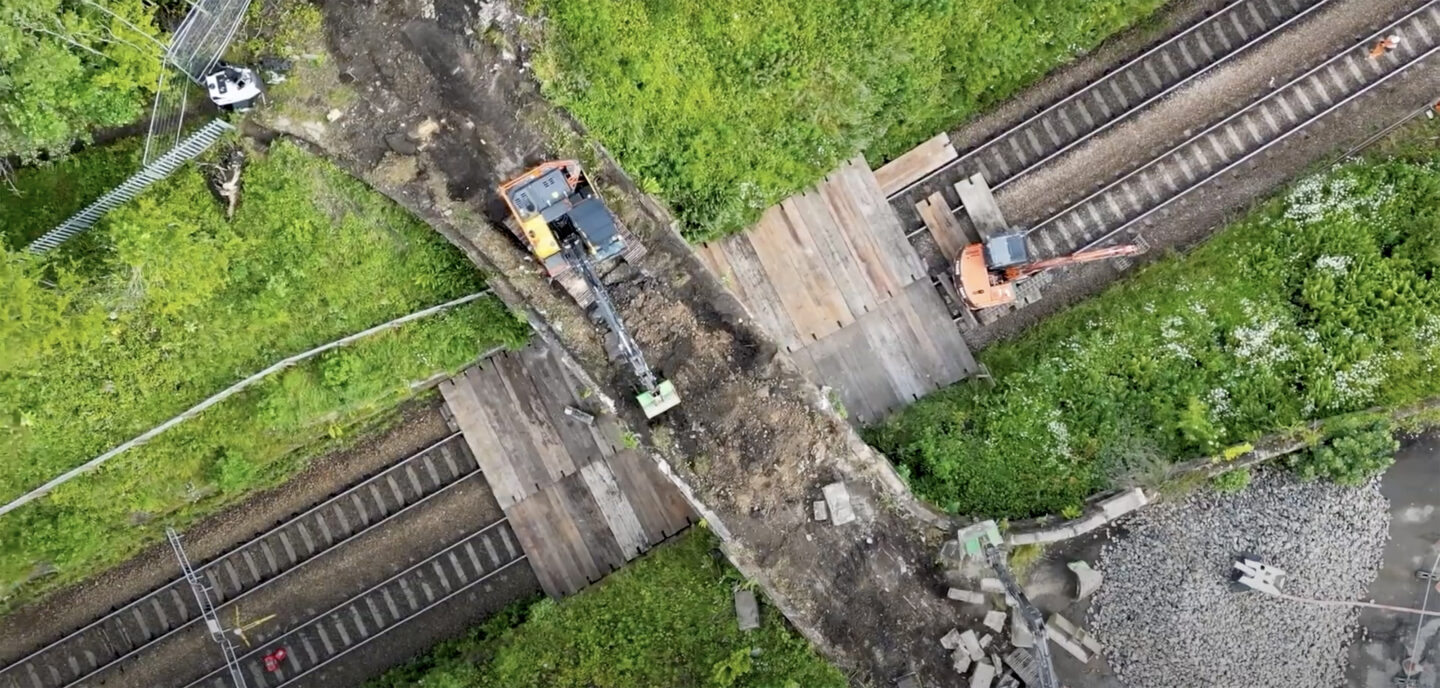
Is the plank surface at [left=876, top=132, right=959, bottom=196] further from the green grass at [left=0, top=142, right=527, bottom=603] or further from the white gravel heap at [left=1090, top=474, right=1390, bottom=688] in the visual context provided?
the green grass at [left=0, top=142, right=527, bottom=603]

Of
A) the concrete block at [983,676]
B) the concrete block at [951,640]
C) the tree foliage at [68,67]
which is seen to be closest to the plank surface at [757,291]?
the concrete block at [951,640]

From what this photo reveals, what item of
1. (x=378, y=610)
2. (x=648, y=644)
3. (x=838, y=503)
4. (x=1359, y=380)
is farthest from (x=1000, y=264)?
(x=378, y=610)

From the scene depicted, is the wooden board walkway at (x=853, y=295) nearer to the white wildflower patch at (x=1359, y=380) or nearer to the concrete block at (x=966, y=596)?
the concrete block at (x=966, y=596)

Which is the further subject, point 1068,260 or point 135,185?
point 1068,260

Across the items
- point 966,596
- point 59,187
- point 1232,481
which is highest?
point 59,187

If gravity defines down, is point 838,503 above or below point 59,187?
below

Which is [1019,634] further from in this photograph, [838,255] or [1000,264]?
[838,255]

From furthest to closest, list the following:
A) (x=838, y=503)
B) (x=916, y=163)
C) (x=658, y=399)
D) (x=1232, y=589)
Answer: (x=916, y=163)
(x=1232, y=589)
(x=838, y=503)
(x=658, y=399)
